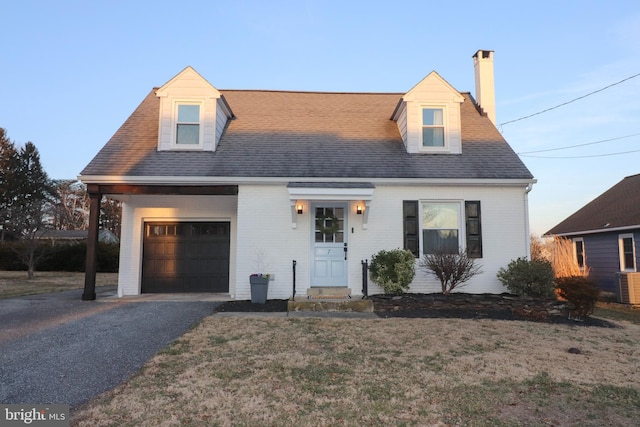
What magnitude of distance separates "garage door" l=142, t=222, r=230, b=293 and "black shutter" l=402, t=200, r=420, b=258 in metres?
4.88

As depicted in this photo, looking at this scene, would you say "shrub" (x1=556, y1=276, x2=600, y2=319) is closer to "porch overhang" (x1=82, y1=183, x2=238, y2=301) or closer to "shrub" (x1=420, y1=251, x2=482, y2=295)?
"shrub" (x1=420, y1=251, x2=482, y2=295)

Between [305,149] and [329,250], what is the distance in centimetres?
283

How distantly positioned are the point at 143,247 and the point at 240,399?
8.22m

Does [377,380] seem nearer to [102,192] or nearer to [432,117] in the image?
[102,192]

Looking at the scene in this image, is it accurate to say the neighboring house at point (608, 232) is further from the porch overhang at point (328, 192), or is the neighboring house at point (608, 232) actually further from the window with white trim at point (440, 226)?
the porch overhang at point (328, 192)

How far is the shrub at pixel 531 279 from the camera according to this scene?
8781 millimetres

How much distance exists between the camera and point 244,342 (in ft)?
18.6

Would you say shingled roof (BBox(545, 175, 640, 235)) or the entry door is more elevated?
shingled roof (BBox(545, 175, 640, 235))

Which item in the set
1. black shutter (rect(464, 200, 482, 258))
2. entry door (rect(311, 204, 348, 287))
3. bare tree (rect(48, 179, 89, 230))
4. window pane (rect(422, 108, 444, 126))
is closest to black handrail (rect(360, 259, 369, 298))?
entry door (rect(311, 204, 348, 287))

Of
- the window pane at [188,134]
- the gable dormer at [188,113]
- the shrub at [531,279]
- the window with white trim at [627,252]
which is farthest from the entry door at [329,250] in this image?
the window with white trim at [627,252]

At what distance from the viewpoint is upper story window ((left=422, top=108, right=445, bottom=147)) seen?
425 inches

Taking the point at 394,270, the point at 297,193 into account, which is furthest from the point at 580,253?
the point at 297,193

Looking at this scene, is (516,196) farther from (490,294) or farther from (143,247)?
(143,247)

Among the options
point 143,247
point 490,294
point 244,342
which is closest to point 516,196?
point 490,294
